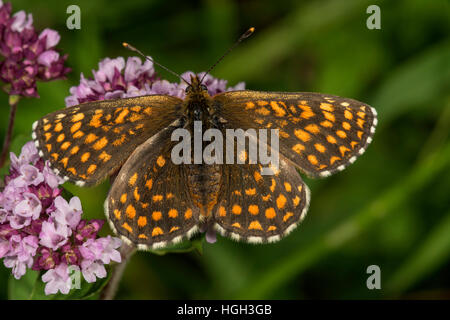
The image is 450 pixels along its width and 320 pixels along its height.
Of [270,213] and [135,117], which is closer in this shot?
[270,213]

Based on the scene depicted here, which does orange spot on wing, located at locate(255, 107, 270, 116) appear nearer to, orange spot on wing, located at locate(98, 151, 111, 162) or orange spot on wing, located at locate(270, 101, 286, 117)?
orange spot on wing, located at locate(270, 101, 286, 117)

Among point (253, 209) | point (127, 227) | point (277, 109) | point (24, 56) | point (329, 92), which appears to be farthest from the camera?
point (329, 92)

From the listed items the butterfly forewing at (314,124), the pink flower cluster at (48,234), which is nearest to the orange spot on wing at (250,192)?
the butterfly forewing at (314,124)

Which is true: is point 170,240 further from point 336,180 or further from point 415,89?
point 415,89

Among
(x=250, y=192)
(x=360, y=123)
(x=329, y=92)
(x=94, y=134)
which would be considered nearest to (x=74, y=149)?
(x=94, y=134)

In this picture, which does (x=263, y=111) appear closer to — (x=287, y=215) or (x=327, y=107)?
(x=327, y=107)

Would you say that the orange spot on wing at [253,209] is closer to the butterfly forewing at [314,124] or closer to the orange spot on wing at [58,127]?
the butterfly forewing at [314,124]

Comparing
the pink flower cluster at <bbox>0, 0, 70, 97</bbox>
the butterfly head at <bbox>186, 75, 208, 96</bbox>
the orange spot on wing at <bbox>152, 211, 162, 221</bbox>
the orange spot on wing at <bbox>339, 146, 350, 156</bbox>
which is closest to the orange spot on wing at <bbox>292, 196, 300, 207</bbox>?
the orange spot on wing at <bbox>339, 146, 350, 156</bbox>
